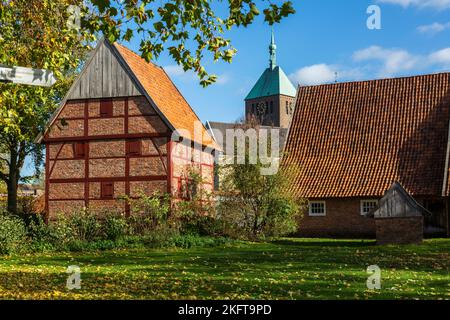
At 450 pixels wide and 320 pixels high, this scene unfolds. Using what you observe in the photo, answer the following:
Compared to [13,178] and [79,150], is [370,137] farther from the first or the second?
[13,178]

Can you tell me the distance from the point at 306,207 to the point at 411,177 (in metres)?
5.43

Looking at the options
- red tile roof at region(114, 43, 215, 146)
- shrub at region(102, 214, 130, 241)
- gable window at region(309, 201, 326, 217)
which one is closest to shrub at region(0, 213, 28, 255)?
shrub at region(102, 214, 130, 241)

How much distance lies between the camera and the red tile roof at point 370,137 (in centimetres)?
3083

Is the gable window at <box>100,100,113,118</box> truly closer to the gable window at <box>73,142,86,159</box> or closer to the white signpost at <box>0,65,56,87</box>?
the gable window at <box>73,142,86,159</box>

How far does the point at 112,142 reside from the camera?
28.4 m

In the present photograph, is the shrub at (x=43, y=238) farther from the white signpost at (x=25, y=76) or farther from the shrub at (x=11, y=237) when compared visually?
the white signpost at (x=25, y=76)

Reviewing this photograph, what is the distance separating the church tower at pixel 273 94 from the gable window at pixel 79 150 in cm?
7221

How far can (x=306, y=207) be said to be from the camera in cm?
3058

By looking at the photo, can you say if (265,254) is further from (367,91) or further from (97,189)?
(367,91)

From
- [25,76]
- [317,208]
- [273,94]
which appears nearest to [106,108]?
[317,208]

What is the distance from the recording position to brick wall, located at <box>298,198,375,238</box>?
101 ft

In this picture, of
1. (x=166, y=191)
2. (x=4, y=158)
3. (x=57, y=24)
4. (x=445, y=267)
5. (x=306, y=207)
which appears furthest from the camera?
(x=4, y=158)

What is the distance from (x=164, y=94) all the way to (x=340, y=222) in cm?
1097
